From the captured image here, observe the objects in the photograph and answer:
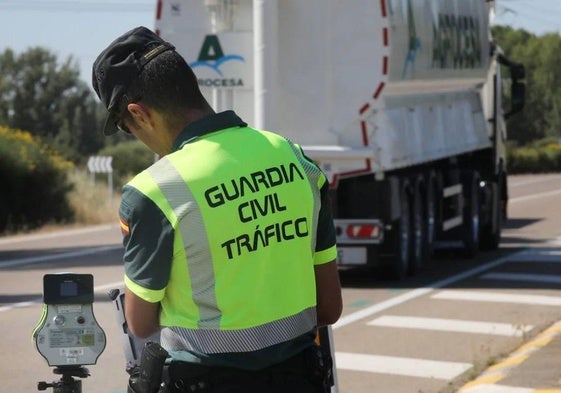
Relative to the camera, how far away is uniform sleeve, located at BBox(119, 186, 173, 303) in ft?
12.3

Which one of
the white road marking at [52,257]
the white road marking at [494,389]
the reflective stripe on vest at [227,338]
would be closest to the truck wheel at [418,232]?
the white road marking at [52,257]

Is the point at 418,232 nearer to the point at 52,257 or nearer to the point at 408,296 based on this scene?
the point at 408,296

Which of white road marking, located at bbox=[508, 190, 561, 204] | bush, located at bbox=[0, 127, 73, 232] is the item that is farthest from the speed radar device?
white road marking, located at bbox=[508, 190, 561, 204]

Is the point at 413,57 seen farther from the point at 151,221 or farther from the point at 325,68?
the point at 151,221

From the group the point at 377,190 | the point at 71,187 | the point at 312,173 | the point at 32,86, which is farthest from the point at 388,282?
the point at 32,86

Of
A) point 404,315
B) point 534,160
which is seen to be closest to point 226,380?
point 404,315

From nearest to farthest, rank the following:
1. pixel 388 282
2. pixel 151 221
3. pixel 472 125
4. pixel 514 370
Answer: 1. pixel 151 221
2. pixel 514 370
3. pixel 388 282
4. pixel 472 125

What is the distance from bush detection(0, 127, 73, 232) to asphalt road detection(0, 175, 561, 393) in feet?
17.3

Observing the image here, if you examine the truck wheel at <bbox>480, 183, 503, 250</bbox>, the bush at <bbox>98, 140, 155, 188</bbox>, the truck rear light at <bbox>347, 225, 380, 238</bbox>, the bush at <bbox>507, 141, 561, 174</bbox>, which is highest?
the truck rear light at <bbox>347, 225, 380, 238</bbox>

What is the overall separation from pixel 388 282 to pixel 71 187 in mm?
15689

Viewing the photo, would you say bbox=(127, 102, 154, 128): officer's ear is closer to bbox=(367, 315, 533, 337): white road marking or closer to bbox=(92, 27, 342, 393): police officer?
bbox=(92, 27, 342, 393): police officer

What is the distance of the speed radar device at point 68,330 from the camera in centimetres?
443

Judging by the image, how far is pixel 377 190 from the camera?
16609 millimetres

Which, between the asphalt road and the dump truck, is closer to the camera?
the asphalt road
